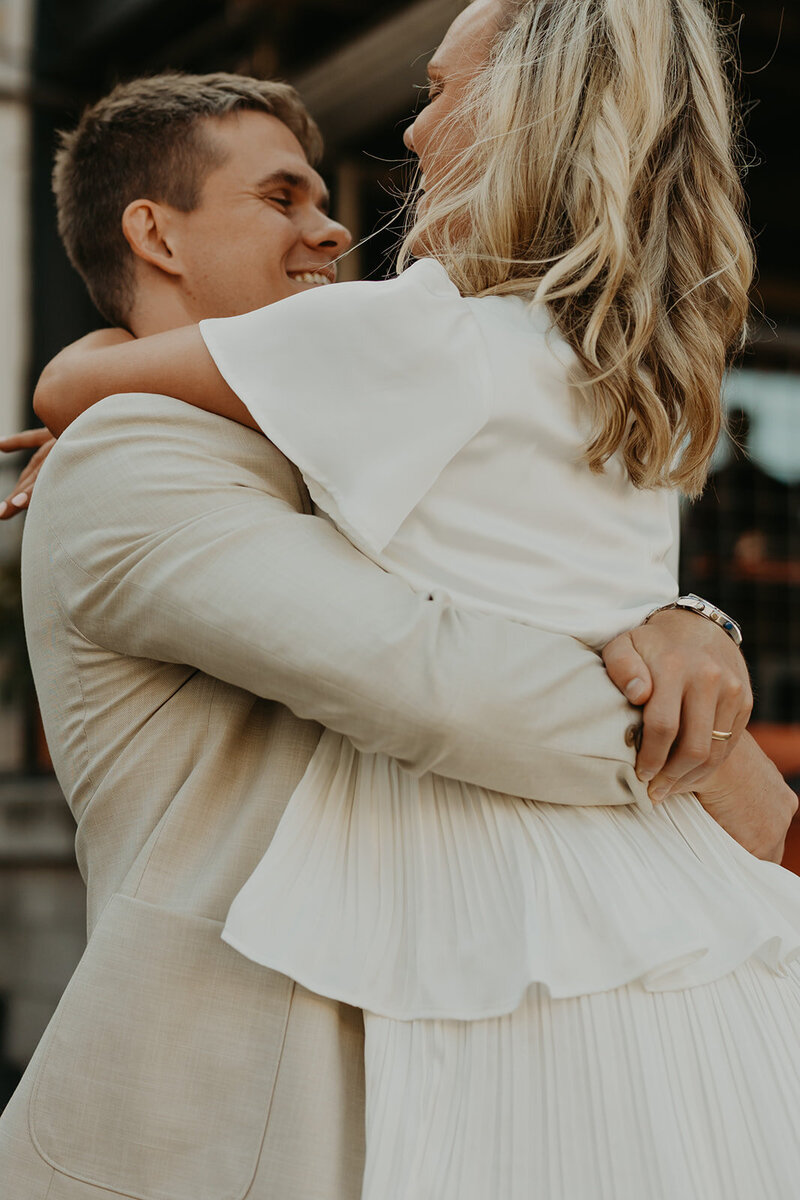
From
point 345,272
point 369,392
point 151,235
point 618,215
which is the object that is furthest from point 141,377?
point 345,272

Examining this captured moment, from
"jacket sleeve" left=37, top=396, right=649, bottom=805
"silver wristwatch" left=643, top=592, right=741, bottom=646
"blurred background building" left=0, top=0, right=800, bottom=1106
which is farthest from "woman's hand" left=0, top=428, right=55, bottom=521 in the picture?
"blurred background building" left=0, top=0, right=800, bottom=1106

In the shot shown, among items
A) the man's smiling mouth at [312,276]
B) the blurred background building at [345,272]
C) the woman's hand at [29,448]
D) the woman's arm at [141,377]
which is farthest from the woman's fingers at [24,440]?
the blurred background building at [345,272]

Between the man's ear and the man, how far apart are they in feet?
2.18

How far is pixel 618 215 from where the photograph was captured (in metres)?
1.05

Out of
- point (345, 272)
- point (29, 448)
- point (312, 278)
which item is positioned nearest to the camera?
point (29, 448)

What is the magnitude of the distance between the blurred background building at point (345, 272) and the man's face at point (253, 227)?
4.10 metres

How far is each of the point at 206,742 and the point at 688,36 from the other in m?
0.83

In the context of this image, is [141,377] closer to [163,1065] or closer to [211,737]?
[211,737]

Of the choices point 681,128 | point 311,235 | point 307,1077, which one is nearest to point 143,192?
point 311,235

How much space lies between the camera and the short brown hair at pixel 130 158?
1736 mm

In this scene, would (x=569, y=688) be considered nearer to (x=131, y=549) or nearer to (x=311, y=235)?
(x=131, y=549)

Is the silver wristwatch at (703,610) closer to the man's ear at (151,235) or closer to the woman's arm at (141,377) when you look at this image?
the woman's arm at (141,377)

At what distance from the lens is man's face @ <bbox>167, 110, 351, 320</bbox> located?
1657mm

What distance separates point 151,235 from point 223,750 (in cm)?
93
